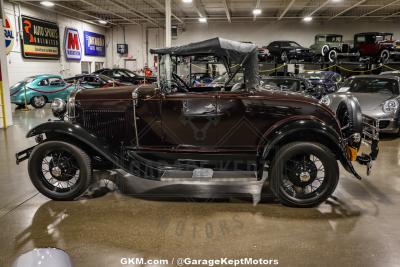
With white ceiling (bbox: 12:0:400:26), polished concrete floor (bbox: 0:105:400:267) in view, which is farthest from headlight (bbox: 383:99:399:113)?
white ceiling (bbox: 12:0:400:26)

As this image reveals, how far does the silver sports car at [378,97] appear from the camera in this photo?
755 centimetres

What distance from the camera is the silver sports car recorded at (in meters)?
7.55

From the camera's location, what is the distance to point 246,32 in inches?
946

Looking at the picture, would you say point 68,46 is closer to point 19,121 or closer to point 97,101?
point 19,121

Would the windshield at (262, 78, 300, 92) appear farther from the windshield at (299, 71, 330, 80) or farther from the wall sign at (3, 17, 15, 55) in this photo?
the wall sign at (3, 17, 15, 55)

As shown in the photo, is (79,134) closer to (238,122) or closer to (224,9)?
(238,122)

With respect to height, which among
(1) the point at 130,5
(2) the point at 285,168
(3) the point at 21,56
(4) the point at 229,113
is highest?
(1) the point at 130,5

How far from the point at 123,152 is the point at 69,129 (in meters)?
0.70

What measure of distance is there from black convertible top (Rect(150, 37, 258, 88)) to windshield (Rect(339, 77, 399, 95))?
557 cm

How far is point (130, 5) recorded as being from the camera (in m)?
17.7

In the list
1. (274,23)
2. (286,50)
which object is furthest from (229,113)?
(274,23)

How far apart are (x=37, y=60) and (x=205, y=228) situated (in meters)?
16.3

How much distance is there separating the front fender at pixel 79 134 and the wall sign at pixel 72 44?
54.7 ft

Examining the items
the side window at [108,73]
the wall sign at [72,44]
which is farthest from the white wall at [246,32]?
the side window at [108,73]
